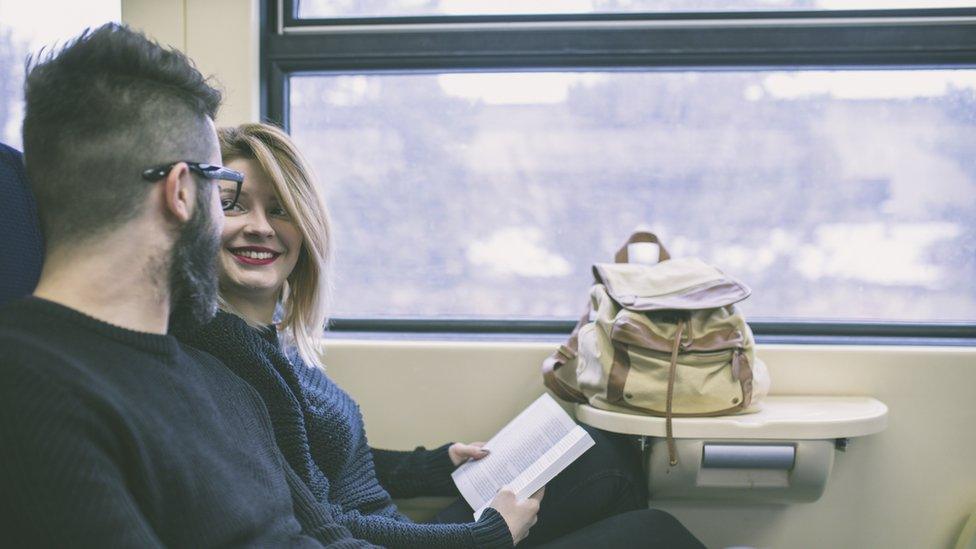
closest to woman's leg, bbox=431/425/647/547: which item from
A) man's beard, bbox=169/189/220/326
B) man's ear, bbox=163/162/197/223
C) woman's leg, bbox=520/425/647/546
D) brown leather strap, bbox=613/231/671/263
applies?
woman's leg, bbox=520/425/647/546

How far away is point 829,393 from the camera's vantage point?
180 centimetres

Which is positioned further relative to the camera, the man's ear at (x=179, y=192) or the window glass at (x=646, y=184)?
the window glass at (x=646, y=184)

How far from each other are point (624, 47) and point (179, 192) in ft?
4.25

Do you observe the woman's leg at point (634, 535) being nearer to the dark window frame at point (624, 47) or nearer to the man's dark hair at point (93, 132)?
the dark window frame at point (624, 47)

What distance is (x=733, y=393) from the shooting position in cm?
152

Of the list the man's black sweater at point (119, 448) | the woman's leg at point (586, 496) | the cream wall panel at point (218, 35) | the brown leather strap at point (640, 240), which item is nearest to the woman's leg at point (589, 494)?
the woman's leg at point (586, 496)

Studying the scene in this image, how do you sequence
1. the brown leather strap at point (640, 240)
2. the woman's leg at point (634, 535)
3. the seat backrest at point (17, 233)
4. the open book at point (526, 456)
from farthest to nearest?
the brown leather strap at point (640, 240) < the open book at point (526, 456) < the woman's leg at point (634, 535) < the seat backrest at point (17, 233)

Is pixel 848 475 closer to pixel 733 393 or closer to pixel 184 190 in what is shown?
pixel 733 393

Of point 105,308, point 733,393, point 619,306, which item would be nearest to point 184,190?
point 105,308

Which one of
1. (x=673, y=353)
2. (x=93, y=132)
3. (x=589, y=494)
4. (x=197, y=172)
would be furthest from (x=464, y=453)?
(x=93, y=132)

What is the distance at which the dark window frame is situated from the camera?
1.84 meters

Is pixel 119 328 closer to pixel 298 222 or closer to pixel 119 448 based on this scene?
pixel 119 448

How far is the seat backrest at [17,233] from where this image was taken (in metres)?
0.93

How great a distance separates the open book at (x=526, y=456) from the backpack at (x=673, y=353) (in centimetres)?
11
